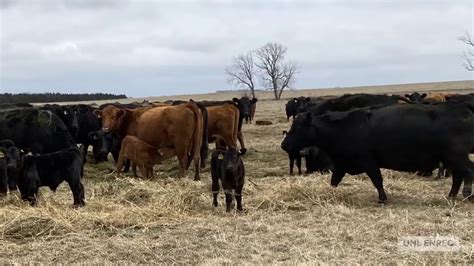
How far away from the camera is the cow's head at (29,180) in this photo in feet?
28.8

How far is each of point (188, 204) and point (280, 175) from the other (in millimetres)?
4308

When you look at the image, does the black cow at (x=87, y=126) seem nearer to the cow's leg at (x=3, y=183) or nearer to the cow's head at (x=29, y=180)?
the cow's leg at (x=3, y=183)

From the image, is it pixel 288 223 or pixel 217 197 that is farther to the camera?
pixel 217 197

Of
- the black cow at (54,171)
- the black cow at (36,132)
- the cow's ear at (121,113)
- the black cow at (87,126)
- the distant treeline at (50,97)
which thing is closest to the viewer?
the black cow at (54,171)

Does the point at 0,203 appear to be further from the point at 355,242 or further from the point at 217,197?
the point at 355,242

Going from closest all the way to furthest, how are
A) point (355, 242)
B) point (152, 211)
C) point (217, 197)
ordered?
point (355, 242), point (152, 211), point (217, 197)

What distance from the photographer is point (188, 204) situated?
27.8 ft

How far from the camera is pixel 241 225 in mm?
7090

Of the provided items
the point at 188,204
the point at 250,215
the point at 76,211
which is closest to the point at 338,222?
the point at 250,215

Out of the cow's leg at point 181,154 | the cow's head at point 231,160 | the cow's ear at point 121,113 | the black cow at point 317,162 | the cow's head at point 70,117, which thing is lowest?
the black cow at point 317,162

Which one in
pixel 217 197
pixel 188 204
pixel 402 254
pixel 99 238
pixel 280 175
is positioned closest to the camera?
pixel 402 254

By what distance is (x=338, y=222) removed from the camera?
715 cm

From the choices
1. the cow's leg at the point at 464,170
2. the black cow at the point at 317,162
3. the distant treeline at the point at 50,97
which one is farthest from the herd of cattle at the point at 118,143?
the distant treeline at the point at 50,97

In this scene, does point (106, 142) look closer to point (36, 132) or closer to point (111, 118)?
point (111, 118)
